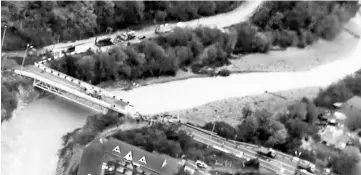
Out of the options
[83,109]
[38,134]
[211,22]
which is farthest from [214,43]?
[38,134]

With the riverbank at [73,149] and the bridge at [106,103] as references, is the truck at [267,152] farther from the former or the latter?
the riverbank at [73,149]

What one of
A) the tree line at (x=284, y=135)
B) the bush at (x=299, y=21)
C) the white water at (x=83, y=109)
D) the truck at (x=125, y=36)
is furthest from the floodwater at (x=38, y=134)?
the bush at (x=299, y=21)

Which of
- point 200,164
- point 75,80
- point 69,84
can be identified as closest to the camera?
point 200,164

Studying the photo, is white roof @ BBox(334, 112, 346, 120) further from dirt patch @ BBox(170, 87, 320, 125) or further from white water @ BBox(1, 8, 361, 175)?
white water @ BBox(1, 8, 361, 175)

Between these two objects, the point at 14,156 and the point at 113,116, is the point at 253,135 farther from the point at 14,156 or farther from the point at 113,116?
the point at 14,156

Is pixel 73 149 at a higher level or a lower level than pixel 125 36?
lower

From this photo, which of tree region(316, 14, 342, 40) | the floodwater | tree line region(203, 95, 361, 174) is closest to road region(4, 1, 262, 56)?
the floodwater

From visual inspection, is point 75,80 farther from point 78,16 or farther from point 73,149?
point 78,16
